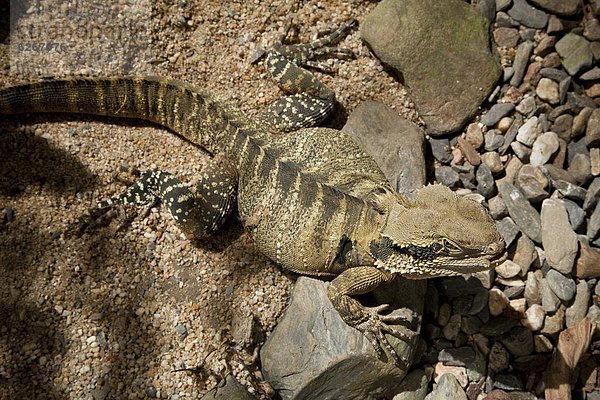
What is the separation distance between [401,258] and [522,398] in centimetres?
192

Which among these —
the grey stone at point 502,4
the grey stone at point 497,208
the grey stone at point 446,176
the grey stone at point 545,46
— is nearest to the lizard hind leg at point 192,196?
the grey stone at point 446,176

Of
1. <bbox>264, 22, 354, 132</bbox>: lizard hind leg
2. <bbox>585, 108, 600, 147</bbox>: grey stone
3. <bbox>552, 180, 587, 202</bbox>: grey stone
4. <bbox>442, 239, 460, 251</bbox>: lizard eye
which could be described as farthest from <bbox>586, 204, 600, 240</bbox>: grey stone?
<bbox>264, 22, 354, 132</bbox>: lizard hind leg

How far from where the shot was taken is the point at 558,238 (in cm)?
549

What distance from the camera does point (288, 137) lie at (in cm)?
531

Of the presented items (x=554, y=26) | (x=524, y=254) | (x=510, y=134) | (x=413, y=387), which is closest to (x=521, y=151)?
(x=510, y=134)

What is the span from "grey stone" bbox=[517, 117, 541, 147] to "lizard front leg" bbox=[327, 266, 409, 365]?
219cm

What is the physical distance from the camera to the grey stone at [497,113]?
5879 millimetres

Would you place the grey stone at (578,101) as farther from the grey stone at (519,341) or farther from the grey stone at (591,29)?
the grey stone at (519,341)

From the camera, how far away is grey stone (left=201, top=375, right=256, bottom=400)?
4.68 metres

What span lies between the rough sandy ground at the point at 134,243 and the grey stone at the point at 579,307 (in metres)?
2.33

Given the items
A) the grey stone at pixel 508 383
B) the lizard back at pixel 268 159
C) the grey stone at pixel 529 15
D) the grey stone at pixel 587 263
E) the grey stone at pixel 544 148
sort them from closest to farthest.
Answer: the lizard back at pixel 268 159 < the grey stone at pixel 508 383 < the grey stone at pixel 587 263 < the grey stone at pixel 544 148 < the grey stone at pixel 529 15

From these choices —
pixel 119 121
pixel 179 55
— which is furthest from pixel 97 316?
pixel 179 55

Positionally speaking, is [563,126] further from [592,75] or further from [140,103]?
[140,103]

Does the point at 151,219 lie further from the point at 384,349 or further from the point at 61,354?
the point at 384,349
